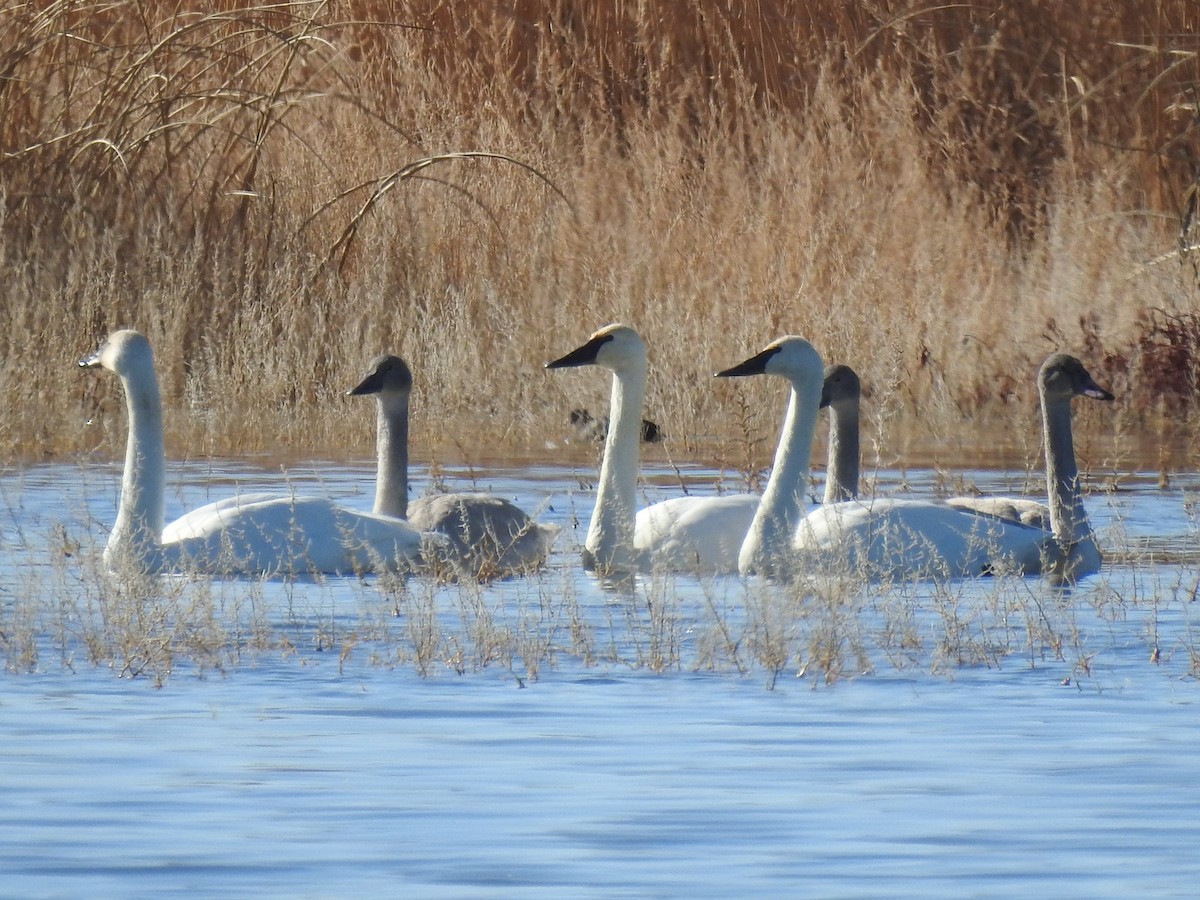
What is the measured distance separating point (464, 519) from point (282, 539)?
23.7 inches

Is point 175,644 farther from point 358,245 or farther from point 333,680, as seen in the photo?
point 358,245

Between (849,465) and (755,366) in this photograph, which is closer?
(755,366)

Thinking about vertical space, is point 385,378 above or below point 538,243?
below

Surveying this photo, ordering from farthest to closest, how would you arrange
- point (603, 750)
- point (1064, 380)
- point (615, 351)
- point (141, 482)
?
point (1064, 380) → point (615, 351) → point (141, 482) → point (603, 750)

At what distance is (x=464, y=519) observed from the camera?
8.34 metres

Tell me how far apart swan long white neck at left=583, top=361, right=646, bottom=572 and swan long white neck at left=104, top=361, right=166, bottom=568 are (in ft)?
5.03

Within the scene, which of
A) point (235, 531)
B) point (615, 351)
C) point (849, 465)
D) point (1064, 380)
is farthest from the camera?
point (849, 465)

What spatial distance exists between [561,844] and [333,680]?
1824 mm

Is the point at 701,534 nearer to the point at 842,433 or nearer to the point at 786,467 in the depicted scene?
the point at 786,467

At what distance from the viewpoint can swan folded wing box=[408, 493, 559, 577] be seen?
340 inches

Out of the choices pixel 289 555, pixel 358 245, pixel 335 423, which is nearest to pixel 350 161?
pixel 358 245

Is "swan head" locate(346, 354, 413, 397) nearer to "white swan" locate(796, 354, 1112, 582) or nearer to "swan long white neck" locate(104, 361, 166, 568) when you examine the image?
"swan long white neck" locate(104, 361, 166, 568)

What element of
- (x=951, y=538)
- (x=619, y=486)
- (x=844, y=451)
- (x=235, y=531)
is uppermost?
(x=844, y=451)

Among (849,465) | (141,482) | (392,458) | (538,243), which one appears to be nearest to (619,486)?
(392,458)
